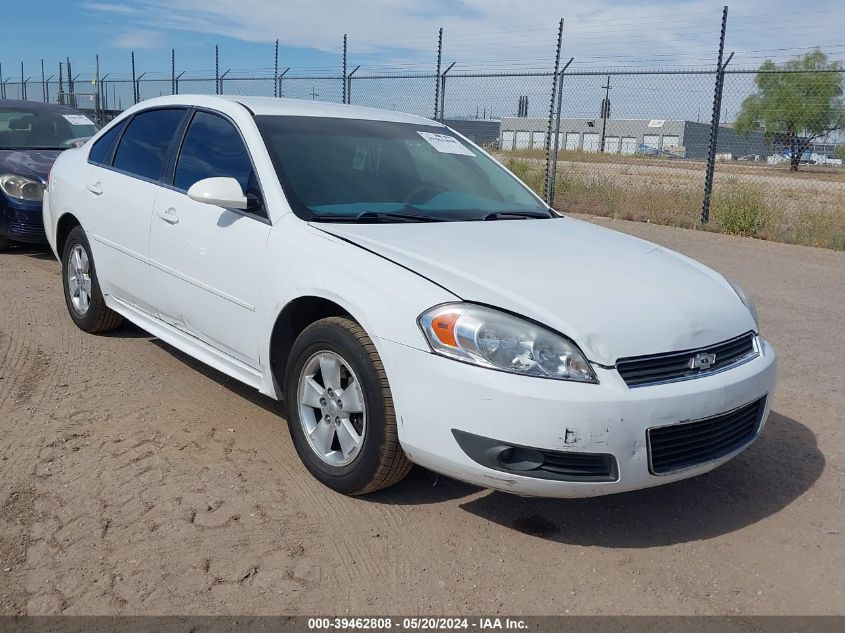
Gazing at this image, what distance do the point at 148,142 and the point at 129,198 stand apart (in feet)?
1.26

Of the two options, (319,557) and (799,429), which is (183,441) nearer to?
(319,557)

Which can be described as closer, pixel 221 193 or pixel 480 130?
pixel 221 193

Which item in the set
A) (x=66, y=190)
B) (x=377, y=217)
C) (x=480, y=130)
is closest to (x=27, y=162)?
(x=66, y=190)

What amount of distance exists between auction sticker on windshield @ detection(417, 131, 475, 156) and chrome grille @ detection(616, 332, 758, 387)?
6.70 ft

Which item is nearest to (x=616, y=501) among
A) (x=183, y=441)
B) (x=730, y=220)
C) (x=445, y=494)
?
(x=445, y=494)

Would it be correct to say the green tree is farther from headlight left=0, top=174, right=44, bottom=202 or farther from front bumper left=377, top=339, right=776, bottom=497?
front bumper left=377, top=339, right=776, bottom=497

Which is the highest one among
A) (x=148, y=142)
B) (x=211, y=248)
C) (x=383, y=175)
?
(x=148, y=142)

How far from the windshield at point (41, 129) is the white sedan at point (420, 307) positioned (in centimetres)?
546

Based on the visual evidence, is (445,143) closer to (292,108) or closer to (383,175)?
(383,175)

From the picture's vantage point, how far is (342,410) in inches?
133

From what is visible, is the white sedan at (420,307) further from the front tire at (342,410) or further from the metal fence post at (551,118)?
the metal fence post at (551,118)

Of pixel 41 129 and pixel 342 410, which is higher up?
pixel 41 129

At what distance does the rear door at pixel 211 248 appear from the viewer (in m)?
3.82

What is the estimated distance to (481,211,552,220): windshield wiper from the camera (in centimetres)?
422
